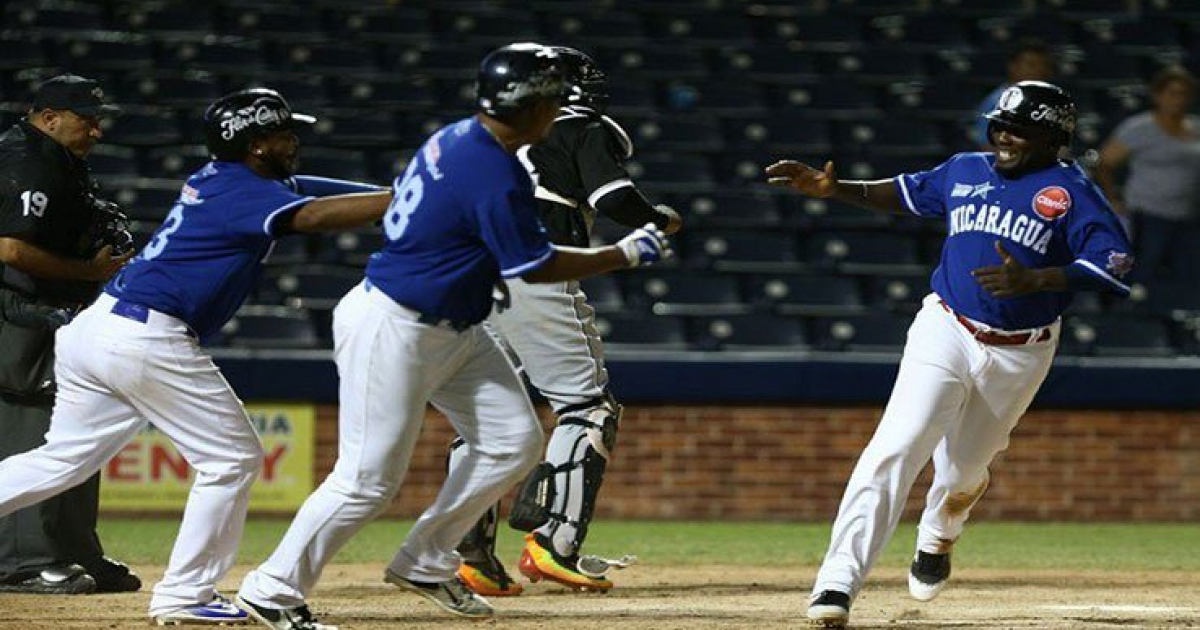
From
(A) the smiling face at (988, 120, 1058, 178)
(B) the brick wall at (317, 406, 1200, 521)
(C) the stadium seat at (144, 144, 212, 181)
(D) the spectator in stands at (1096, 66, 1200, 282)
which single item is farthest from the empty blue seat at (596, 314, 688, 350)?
(A) the smiling face at (988, 120, 1058, 178)

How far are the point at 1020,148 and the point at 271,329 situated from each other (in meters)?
5.51

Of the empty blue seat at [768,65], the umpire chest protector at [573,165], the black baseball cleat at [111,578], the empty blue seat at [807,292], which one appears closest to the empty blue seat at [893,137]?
the empty blue seat at [768,65]

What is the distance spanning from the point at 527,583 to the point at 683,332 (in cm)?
362

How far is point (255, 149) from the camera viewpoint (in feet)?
19.3

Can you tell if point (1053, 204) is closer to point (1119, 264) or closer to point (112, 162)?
point (1119, 264)

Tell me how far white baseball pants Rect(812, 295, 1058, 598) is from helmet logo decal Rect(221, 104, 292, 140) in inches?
82.7

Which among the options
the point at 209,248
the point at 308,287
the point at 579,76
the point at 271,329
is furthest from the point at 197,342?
the point at 308,287

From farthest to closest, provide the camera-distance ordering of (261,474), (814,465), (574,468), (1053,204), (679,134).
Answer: (679,134) → (814,465) → (261,474) → (574,468) → (1053,204)

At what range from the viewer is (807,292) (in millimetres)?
11398

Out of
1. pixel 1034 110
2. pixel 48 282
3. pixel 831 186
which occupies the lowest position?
pixel 48 282

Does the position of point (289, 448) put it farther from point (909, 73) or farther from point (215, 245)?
point (909, 73)

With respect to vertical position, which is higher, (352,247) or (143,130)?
(143,130)

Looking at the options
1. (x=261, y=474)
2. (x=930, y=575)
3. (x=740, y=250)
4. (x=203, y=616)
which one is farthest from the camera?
(x=740, y=250)

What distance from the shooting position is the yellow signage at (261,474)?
397 inches
